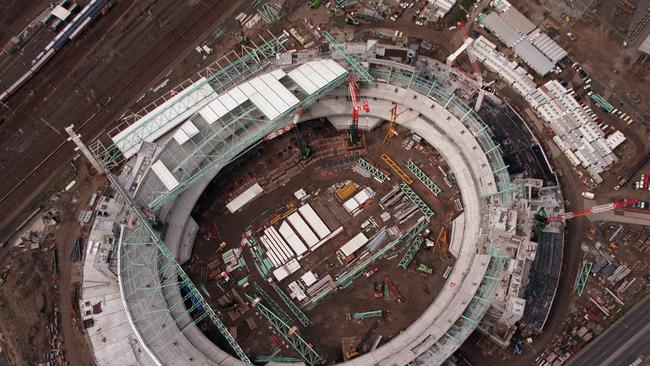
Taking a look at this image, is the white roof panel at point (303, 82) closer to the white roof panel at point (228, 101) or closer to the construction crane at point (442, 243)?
the white roof panel at point (228, 101)

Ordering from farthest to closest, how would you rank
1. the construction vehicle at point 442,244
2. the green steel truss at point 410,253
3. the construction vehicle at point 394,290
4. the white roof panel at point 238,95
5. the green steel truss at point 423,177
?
1. the green steel truss at point 423,177
2. the construction vehicle at point 442,244
3. the green steel truss at point 410,253
4. the white roof panel at point 238,95
5. the construction vehicle at point 394,290

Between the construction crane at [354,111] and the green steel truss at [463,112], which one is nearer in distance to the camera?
the green steel truss at [463,112]

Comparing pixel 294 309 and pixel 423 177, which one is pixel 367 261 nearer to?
pixel 294 309

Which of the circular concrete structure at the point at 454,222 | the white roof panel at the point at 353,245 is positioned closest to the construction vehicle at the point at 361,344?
the circular concrete structure at the point at 454,222

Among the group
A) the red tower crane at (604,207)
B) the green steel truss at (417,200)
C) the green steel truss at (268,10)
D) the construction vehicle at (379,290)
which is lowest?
the red tower crane at (604,207)

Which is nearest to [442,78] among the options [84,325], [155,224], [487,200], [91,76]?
[487,200]

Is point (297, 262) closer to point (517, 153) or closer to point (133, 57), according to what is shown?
point (517, 153)
